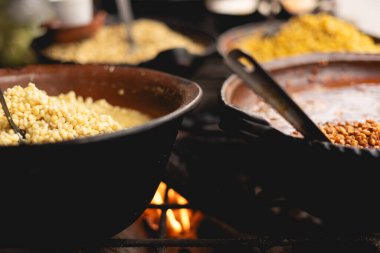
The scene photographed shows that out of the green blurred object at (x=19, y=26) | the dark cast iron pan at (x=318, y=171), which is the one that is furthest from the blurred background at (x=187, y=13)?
the dark cast iron pan at (x=318, y=171)

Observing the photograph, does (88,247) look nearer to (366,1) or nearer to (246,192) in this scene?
(246,192)

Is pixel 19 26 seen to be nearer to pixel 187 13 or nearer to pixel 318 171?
pixel 187 13

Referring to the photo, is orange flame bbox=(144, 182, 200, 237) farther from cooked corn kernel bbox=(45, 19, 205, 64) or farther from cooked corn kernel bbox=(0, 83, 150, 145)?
cooked corn kernel bbox=(45, 19, 205, 64)

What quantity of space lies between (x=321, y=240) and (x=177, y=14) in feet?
10.7

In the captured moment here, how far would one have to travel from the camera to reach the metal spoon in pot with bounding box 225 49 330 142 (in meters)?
1.19

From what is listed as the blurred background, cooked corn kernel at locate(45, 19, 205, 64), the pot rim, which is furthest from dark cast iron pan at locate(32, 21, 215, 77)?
the blurred background

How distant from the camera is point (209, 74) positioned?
3094mm

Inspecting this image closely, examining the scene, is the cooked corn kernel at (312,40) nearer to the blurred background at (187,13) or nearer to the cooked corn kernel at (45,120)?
the blurred background at (187,13)

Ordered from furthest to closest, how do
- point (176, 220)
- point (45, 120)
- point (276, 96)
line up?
point (176, 220), point (276, 96), point (45, 120)

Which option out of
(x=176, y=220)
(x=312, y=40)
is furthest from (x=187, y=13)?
(x=176, y=220)

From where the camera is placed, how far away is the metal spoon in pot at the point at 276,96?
1.19 m

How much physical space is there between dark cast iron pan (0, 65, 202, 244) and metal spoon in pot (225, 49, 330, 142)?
157 millimetres

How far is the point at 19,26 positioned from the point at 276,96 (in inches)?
120

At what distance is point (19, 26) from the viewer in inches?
146
